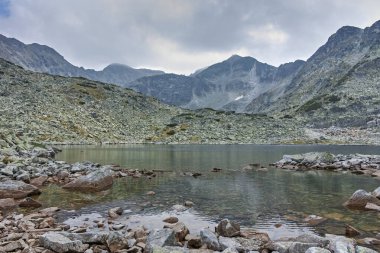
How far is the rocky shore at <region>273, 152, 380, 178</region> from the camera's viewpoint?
45.7 meters

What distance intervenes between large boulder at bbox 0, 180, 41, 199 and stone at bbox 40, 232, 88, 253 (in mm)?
12916

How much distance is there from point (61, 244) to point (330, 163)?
145 feet

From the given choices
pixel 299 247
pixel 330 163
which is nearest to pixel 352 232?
pixel 299 247

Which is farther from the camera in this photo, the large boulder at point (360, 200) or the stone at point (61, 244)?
the large boulder at point (360, 200)

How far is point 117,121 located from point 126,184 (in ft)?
358

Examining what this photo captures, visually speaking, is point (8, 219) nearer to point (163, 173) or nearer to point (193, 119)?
point (163, 173)

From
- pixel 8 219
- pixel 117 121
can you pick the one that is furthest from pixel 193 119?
pixel 8 219

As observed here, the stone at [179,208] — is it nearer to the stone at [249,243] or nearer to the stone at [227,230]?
the stone at [227,230]

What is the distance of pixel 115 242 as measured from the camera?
14.0m

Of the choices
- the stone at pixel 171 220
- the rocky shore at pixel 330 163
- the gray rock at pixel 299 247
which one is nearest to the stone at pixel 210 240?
the gray rock at pixel 299 247

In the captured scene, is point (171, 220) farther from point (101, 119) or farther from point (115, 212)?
point (101, 119)

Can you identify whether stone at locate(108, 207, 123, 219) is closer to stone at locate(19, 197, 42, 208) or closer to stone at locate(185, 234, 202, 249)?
stone at locate(19, 197, 42, 208)

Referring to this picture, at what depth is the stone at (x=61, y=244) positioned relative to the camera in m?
13.2

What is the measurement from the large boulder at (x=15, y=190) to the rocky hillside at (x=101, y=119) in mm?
75625
